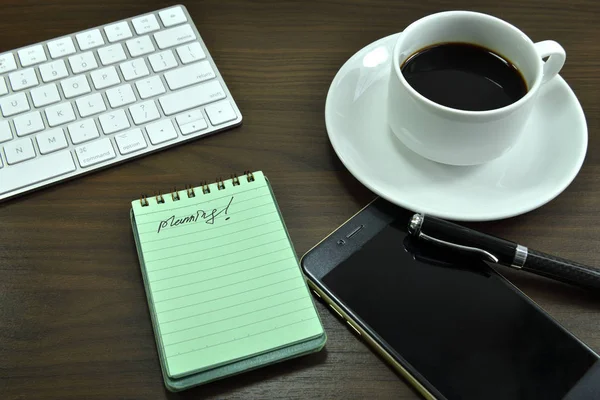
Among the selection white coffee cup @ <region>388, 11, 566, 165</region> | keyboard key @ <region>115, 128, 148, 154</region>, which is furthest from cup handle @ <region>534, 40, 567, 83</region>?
keyboard key @ <region>115, 128, 148, 154</region>

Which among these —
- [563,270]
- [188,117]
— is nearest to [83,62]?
[188,117]

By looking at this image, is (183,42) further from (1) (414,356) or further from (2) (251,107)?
(1) (414,356)

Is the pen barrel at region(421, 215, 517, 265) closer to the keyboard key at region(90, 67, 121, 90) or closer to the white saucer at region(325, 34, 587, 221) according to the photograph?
the white saucer at region(325, 34, 587, 221)

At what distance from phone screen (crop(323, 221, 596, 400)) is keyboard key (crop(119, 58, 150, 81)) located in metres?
0.29

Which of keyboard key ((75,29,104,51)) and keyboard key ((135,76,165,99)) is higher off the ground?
keyboard key ((75,29,104,51))

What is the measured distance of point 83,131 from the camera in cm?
56

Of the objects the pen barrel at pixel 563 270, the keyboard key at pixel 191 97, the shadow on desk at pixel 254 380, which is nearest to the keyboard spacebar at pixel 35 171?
the keyboard key at pixel 191 97

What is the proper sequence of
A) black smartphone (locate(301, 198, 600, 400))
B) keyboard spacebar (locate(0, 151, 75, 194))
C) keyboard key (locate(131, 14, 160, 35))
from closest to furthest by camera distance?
1. black smartphone (locate(301, 198, 600, 400))
2. keyboard spacebar (locate(0, 151, 75, 194))
3. keyboard key (locate(131, 14, 160, 35))

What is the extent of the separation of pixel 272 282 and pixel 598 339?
0.26 meters

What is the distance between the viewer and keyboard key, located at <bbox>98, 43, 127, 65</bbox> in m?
0.61

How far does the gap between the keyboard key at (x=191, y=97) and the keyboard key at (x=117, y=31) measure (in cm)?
10

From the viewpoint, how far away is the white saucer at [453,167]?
0.50 m

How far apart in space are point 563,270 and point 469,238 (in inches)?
3.1

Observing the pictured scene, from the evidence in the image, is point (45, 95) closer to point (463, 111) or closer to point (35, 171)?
point (35, 171)
